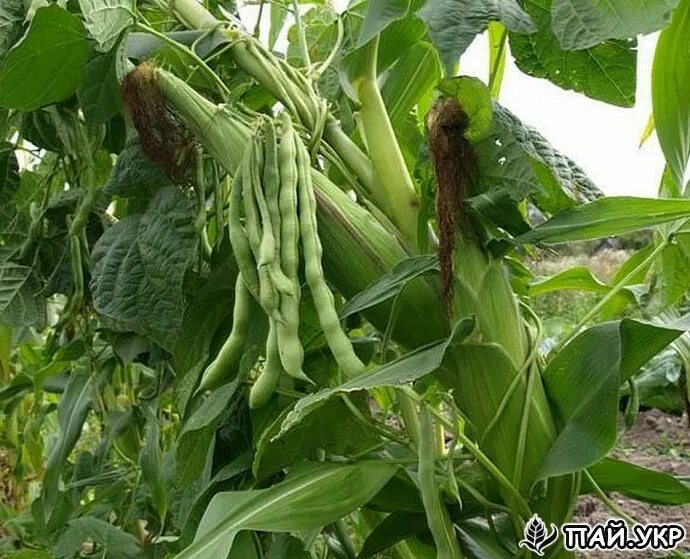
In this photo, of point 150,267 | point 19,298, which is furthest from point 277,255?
point 19,298

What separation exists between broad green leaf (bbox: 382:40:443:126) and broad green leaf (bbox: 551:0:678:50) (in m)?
0.26

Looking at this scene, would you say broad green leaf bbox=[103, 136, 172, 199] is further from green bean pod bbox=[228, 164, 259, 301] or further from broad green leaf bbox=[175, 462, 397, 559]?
broad green leaf bbox=[175, 462, 397, 559]

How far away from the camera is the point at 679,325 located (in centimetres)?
63

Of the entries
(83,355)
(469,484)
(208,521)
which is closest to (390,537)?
(469,484)

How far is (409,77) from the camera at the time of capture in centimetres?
79

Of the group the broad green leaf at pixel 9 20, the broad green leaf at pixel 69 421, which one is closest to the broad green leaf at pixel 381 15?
the broad green leaf at pixel 9 20

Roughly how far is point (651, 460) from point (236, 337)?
1.18 meters

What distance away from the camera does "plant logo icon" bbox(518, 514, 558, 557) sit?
64 cm

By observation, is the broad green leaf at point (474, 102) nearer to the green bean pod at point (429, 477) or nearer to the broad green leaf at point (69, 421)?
the green bean pod at point (429, 477)

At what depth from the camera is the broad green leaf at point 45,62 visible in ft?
2.05

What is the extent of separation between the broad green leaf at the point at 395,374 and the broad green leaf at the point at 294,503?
67 mm

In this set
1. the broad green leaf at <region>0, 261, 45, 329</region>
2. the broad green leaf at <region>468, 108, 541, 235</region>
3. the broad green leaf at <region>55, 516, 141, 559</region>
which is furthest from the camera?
the broad green leaf at <region>55, 516, 141, 559</region>

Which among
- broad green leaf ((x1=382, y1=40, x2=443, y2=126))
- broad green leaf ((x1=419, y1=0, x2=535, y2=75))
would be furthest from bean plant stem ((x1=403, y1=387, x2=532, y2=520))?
broad green leaf ((x1=382, y1=40, x2=443, y2=126))

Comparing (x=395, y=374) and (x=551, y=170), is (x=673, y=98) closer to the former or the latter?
(x=551, y=170)
